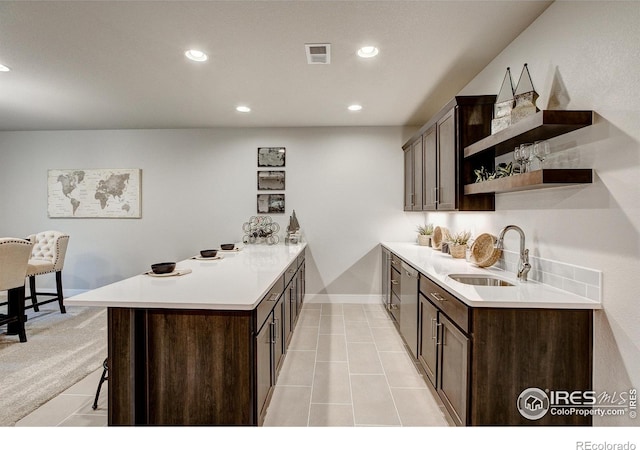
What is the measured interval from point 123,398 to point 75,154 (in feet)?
15.6

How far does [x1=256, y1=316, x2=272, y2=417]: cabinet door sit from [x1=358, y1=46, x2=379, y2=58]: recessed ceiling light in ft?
6.97

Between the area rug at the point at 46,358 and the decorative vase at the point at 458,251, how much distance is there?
11.0ft

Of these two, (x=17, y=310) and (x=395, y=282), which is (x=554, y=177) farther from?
(x=17, y=310)

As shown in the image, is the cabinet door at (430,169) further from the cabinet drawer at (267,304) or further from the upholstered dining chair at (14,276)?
the upholstered dining chair at (14,276)

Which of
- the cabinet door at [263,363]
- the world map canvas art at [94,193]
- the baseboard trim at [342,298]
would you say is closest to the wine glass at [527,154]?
the cabinet door at [263,363]

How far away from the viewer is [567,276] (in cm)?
182

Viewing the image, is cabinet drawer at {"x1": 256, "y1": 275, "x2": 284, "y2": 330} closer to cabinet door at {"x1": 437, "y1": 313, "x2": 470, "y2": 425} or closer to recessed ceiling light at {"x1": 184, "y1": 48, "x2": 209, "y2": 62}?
cabinet door at {"x1": 437, "y1": 313, "x2": 470, "y2": 425}

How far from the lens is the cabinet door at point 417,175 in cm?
372

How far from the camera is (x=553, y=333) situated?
1.61 meters

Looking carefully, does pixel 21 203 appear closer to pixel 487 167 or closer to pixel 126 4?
pixel 126 4

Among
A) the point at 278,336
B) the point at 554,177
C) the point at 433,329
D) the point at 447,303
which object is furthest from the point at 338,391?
the point at 554,177

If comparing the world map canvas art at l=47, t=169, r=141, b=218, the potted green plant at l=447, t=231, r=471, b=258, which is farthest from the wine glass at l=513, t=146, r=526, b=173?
the world map canvas art at l=47, t=169, r=141, b=218

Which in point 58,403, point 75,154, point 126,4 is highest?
point 126,4
